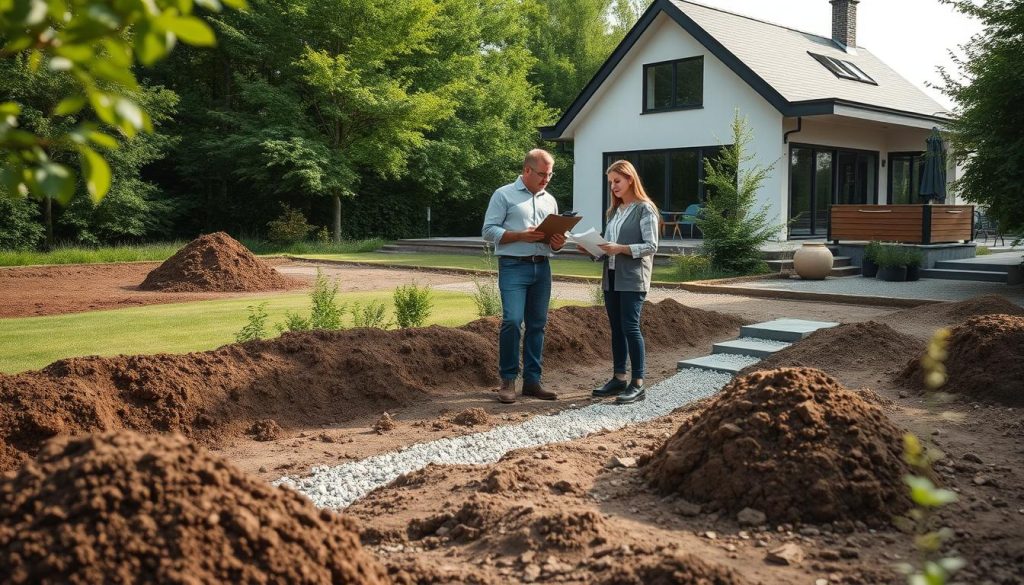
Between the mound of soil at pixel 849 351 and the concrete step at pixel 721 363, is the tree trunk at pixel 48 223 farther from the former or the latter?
the mound of soil at pixel 849 351

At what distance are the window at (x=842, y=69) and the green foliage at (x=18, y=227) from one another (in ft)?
74.5

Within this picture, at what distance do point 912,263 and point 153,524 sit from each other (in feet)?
52.7

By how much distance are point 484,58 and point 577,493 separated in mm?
33174

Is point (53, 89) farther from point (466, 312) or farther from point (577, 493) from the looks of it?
point (577, 493)

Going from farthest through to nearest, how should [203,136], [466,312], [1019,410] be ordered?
[203,136], [466,312], [1019,410]

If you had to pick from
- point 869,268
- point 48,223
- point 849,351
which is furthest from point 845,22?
point 48,223

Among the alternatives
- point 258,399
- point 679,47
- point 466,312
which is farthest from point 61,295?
point 679,47

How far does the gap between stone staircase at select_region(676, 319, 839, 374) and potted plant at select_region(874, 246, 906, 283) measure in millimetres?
7781

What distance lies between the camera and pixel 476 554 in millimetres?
3230

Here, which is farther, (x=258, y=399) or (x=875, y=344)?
(x=875, y=344)

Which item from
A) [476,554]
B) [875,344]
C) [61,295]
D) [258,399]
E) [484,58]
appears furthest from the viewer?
[484,58]

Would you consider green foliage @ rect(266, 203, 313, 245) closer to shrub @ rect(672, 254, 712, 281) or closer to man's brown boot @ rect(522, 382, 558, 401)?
shrub @ rect(672, 254, 712, 281)

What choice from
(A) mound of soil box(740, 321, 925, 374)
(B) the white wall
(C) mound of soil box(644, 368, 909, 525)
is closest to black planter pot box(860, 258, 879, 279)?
(B) the white wall

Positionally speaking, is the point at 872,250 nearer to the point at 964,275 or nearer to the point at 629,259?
the point at 964,275
